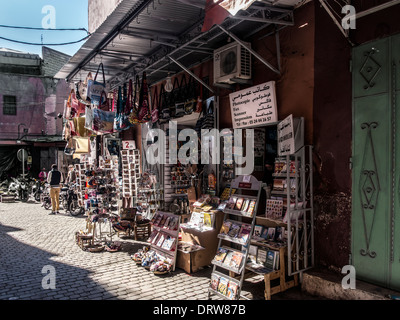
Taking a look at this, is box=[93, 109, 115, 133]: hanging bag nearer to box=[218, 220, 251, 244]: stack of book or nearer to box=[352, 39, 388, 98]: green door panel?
box=[218, 220, 251, 244]: stack of book

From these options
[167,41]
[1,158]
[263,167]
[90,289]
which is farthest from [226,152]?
[1,158]

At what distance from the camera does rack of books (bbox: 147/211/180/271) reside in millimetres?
5922

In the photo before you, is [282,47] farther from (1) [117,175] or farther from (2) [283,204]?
(1) [117,175]

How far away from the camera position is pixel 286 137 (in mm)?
4645

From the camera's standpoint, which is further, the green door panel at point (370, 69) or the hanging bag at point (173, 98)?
the hanging bag at point (173, 98)

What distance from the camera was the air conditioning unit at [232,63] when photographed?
586cm

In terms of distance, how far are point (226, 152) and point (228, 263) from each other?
109 inches

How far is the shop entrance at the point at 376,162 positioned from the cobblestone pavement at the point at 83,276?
172cm

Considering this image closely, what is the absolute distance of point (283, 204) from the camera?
205 inches

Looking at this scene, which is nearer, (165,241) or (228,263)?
(228,263)

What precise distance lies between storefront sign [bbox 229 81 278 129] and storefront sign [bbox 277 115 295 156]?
71 centimetres

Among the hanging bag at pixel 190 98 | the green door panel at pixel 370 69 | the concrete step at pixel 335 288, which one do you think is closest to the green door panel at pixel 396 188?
the green door panel at pixel 370 69

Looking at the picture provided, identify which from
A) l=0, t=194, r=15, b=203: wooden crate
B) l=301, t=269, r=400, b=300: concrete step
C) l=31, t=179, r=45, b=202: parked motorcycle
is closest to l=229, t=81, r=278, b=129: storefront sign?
l=301, t=269, r=400, b=300: concrete step

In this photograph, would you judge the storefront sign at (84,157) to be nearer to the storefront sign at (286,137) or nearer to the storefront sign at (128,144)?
the storefront sign at (128,144)
